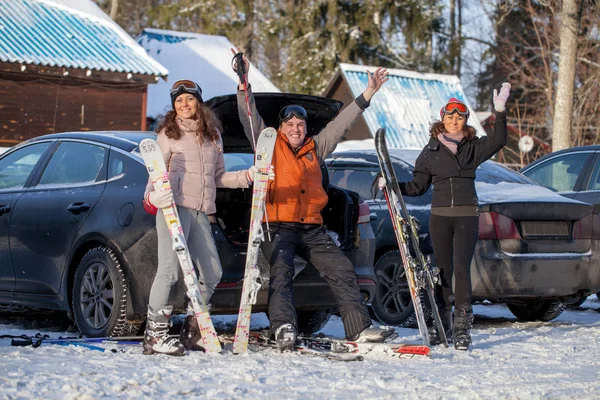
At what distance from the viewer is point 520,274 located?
8.98 m

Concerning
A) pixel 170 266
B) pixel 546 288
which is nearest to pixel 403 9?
pixel 546 288

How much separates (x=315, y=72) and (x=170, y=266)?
1425 inches

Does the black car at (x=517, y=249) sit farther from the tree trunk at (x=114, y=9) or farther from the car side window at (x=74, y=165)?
the tree trunk at (x=114, y=9)

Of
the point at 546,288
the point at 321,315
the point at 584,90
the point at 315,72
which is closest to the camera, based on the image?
the point at 321,315

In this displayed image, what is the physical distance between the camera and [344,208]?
7789mm

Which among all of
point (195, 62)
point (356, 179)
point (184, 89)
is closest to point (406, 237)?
point (184, 89)

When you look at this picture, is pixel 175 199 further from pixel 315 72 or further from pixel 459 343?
pixel 315 72

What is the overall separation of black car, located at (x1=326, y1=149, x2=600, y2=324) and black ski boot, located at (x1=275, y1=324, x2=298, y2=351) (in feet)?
7.97

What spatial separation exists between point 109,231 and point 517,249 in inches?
147

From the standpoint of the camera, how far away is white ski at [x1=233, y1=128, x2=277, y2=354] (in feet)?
22.0

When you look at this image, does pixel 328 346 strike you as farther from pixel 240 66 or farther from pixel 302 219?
pixel 240 66

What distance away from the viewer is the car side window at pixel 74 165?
25.2 feet

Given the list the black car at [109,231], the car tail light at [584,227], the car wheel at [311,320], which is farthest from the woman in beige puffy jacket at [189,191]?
the car tail light at [584,227]

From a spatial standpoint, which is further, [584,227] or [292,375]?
[584,227]
